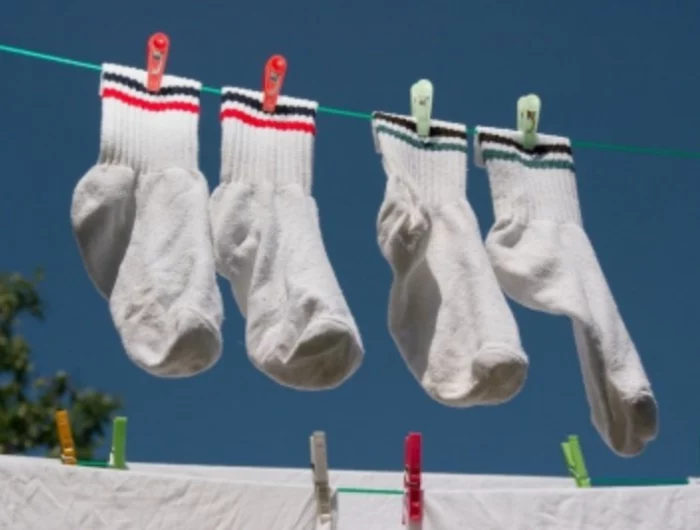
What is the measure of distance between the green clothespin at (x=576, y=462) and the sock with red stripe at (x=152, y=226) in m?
0.82

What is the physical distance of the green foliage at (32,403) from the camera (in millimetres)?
3400

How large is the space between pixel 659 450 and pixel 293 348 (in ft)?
5.66

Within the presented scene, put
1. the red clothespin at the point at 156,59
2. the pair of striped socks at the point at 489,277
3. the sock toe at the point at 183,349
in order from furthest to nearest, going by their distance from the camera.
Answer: the red clothespin at the point at 156,59 < the pair of striped socks at the point at 489,277 < the sock toe at the point at 183,349

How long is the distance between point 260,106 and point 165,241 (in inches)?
10.5

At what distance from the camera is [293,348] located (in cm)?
158

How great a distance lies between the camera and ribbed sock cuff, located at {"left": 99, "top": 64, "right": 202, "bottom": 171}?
172cm

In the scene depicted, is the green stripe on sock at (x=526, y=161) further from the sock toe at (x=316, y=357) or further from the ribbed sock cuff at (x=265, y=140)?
the sock toe at (x=316, y=357)

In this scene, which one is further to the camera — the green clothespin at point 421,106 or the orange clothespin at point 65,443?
the orange clothespin at point 65,443

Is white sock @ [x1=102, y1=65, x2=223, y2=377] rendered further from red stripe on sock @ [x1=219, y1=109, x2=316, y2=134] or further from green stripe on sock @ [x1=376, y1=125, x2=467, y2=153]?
green stripe on sock @ [x1=376, y1=125, x2=467, y2=153]

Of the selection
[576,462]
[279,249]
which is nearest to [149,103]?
[279,249]

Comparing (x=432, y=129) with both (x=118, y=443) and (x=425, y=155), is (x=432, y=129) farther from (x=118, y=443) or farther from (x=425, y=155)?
(x=118, y=443)

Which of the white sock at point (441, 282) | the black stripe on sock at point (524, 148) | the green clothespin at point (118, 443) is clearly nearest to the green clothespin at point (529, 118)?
the black stripe on sock at point (524, 148)

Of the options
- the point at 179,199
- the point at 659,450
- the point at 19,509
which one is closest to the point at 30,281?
the point at 659,450

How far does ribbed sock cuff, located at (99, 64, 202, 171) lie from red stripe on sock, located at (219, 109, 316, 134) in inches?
1.6
